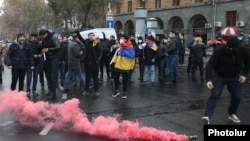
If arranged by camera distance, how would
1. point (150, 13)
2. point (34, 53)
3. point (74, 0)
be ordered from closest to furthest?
1. point (34, 53)
2. point (74, 0)
3. point (150, 13)

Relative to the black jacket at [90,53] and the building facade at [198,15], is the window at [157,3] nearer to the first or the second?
the building facade at [198,15]

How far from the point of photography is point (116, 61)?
10.5 metres

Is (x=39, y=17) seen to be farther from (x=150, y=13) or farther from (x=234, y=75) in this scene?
(x=234, y=75)

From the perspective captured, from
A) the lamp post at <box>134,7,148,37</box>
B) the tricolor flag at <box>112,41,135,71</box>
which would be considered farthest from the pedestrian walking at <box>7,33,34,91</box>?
the lamp post at <box>134,7,148,37</box>

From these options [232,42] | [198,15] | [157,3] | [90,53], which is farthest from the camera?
[157,3]

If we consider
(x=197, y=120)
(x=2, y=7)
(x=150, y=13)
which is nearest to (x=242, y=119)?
(x=197, y=120)

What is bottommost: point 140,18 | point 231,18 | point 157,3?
point 140,18

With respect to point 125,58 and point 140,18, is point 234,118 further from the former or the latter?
point 140,18

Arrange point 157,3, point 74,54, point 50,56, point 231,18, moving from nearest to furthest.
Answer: point 50,56 → point 74,54 → point 231,18 → point 157,3

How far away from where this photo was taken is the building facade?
3126 cm

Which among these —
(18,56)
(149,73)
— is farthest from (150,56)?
(18,56)

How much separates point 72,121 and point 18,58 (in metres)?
3.55

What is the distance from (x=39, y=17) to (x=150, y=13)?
61.2 ft

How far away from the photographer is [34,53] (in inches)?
420
